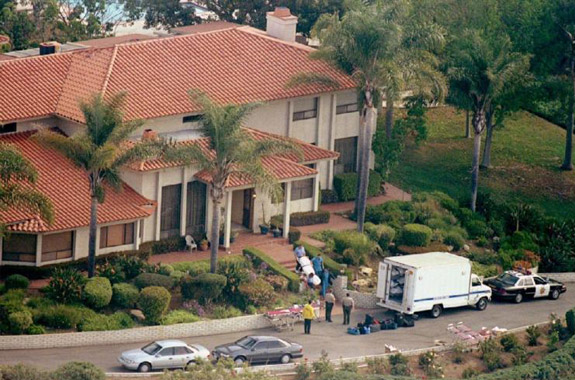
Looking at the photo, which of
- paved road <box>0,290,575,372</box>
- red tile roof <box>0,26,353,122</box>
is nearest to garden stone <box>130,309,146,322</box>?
paved road <box>0,290,575,372</box>

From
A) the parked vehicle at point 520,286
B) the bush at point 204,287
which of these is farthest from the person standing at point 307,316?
the parked vehicle at point 520,286

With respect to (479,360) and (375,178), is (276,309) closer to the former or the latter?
(479,360)

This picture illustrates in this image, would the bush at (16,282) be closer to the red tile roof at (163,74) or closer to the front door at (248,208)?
the red tile roof at (163,74)

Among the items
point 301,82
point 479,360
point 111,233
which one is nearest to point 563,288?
point 479,360

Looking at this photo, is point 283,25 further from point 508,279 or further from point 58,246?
point 58,246

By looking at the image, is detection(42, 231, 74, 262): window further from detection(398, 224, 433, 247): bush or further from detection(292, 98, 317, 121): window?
detection(398, 224, 433, 247): bush
